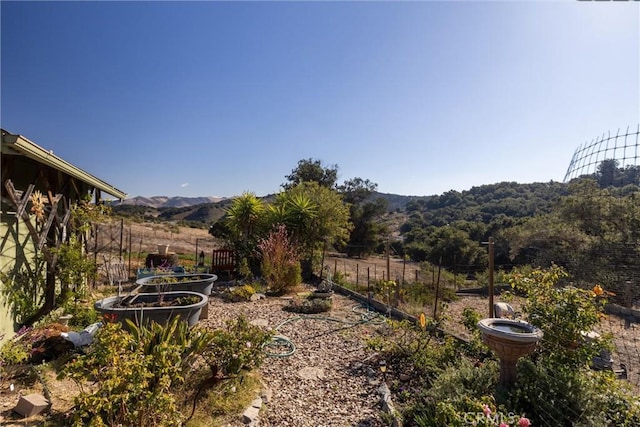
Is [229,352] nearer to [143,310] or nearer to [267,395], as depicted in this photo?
[267,395]

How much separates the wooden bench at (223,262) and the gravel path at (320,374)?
3.27 metres

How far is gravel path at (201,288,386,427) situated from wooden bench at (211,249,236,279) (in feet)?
10.7

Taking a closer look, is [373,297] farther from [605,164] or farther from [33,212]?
[605,164]

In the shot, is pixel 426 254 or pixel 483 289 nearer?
pixel 483 289

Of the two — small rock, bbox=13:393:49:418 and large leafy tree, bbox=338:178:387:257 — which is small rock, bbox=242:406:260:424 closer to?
small rock, bbox=13:393:49:418

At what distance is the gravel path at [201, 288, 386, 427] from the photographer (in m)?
2.73

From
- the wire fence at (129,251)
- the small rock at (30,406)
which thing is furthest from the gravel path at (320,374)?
the wire fence at (129,251)

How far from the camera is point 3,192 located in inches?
129

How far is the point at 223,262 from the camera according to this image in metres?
9.11

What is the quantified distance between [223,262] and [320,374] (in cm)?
627

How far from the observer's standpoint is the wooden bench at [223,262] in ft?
29.1

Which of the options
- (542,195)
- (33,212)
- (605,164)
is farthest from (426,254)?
(33,212)

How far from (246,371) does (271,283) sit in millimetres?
4106

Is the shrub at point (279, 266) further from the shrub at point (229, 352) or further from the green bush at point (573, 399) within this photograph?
the green bush at point (573, 399)
